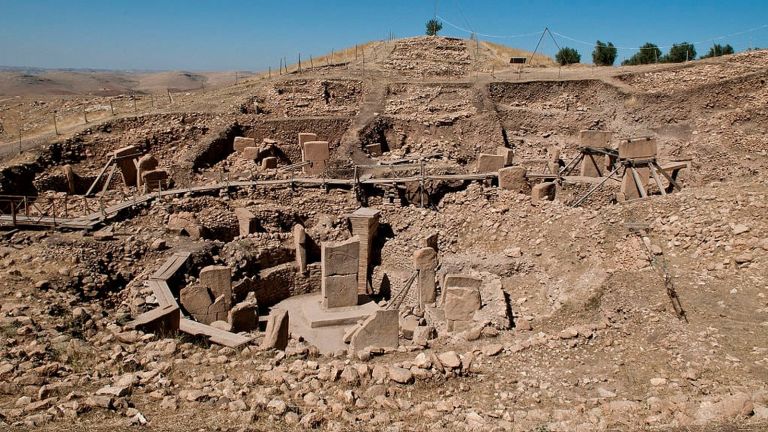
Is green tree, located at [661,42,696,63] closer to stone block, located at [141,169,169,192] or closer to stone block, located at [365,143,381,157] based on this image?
stone block, located at [365,143,381,157]

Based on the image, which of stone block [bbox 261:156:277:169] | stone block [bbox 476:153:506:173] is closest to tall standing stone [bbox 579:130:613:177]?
stone block [bbox 476:153:506:173]

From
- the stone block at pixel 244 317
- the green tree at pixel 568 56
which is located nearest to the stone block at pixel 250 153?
the stone block at pixel 244 317

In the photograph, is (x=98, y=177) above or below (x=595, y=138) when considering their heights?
below

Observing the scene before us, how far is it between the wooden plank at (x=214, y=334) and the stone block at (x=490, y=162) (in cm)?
1202

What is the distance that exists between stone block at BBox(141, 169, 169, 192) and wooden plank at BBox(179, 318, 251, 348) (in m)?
9.52

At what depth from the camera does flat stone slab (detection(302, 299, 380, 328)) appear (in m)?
13.6

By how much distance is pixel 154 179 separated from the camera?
1900cm

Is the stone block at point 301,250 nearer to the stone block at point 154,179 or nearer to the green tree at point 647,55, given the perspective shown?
the stone block at point 154,179

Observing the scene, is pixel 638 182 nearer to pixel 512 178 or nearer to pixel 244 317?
A: pixel 512 178

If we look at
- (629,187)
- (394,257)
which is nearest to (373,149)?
(394,257)

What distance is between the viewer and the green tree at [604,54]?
3597cm

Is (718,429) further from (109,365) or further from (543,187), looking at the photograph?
(543,187)

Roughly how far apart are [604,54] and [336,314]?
30.7 metres

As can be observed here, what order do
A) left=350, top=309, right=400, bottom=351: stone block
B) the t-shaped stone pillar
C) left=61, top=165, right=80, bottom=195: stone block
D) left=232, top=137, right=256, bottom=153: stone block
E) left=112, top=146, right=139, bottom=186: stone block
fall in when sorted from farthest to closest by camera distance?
left=232, top=137, right=256, bottom=153: stone block < left=112, top=146, right=139, bottom=186: stone block < left=61, top=165, right=80, bottom=195: stone block < the t-shaped stone pillar < left=350, top=309, right=400, bottom=351: stone block
